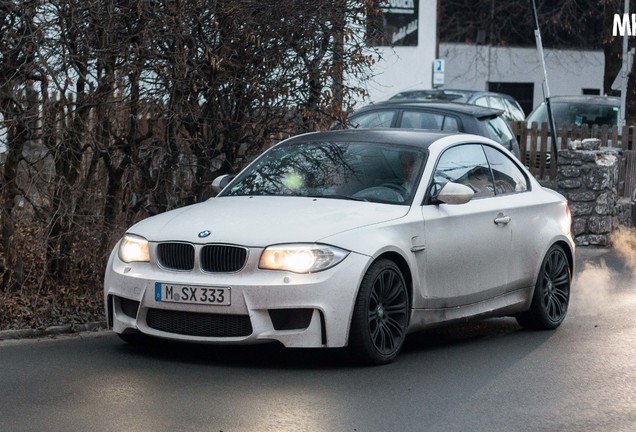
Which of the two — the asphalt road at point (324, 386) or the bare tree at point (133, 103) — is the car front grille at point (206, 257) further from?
the bare tree at point (133, 103)

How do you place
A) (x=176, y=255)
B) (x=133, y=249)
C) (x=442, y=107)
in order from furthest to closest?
(x=442, y=107) < (x=133, y=249) < (x=176, y=255)

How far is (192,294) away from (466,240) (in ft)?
7.18

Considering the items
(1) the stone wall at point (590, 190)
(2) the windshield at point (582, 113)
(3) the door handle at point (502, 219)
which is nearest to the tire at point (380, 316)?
(3) the door handle at point (502, 219)

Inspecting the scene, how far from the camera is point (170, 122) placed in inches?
466

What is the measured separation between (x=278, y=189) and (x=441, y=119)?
9.67 meters

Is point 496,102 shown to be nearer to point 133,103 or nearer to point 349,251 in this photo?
point 133,103

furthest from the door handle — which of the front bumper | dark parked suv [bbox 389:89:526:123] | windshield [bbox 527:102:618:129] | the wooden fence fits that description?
windshield [bbox 527:102:618:129]

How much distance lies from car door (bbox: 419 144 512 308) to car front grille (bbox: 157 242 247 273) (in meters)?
1.39

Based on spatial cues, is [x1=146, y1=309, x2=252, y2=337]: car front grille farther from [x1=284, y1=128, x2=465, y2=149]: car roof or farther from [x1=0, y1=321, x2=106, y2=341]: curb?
[x1=284, y1=128, x2=465, y2=149]: car roof

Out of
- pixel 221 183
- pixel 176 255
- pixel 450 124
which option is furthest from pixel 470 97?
pixel 176 255

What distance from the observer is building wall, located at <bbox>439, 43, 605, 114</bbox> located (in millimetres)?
45094

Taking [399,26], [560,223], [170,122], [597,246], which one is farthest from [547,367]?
[399,26]

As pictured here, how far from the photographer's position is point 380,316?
9.02 m

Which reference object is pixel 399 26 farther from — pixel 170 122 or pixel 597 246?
pixel 170 122
